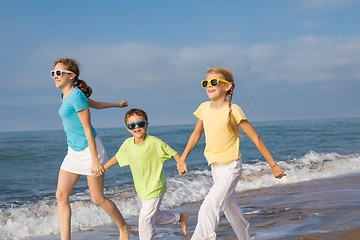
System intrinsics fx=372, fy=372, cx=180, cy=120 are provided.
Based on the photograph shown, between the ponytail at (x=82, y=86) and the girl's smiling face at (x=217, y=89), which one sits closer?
the girl's smiling face at (x=217, y=89)

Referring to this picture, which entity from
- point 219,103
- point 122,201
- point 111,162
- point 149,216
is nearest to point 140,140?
point 111,162

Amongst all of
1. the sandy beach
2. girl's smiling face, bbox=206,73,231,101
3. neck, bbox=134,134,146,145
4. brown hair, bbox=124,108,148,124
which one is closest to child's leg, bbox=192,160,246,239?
girl's smiling face, bbox=206,73,231,101

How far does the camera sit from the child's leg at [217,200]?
342cm

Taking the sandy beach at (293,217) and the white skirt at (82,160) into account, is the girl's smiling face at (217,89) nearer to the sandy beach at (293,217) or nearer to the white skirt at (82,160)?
the white skirt at (82,160)

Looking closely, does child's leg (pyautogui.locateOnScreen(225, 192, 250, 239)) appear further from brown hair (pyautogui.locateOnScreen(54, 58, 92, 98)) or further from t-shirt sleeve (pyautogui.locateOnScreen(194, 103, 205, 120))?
brown hair (pyautogui.locateOnScreen(54, 58, 92, 98))

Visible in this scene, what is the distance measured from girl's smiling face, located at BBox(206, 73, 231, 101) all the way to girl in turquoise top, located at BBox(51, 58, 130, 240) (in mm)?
1296

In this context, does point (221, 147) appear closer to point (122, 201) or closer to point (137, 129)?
point (137, 129)

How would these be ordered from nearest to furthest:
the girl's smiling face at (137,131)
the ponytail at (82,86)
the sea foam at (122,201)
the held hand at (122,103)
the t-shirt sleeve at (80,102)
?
the girl's smiling face at (137,131) → the t-shirt sleeve at (80,102) → the ponytail at (82,86) → the held hand at (122,103) → the sea foam at (122,201)

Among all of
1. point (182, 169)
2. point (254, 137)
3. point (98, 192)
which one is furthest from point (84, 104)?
point (254, 137)

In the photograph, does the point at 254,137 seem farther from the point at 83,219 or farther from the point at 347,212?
the point at 83,219

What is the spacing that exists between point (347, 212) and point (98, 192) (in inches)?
144

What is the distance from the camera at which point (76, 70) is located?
4203 millimetres

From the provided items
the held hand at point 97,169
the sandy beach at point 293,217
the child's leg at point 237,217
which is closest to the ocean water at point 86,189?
the sandy beach at point 293,217

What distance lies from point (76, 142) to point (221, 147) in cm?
157
